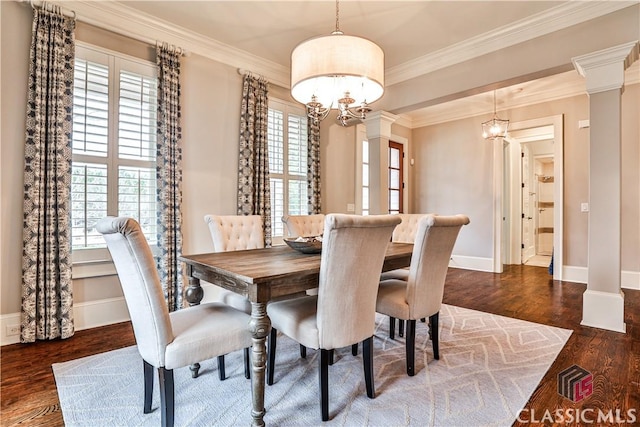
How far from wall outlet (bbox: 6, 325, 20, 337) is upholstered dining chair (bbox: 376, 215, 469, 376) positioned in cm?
281

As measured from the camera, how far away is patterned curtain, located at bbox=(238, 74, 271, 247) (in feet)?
12.4

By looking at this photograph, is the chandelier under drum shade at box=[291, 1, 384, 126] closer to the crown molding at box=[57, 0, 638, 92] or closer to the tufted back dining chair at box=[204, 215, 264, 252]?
the tufted back dining chair at box=[204, 215, 264, 252]

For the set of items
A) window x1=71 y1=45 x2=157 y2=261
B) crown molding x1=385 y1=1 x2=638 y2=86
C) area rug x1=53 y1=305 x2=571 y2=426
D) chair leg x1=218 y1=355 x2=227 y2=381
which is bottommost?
area rug x1=53 y1=305 x2=571 y2=426

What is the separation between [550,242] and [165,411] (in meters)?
8.78

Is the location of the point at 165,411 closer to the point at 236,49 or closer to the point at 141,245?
the point at 141,245

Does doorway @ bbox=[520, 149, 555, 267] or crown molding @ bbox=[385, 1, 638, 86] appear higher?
crown molding @ bbox=[385, 1, 638, 86]

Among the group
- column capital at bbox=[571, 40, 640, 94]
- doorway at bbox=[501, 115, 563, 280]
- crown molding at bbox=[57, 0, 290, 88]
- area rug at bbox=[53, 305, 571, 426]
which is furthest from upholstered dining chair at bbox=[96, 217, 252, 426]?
doorway at bbox=[501, 115, 563, 280]

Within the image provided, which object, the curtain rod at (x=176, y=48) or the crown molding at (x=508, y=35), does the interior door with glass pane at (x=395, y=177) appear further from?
the curtain rod at (x=176, y=48)

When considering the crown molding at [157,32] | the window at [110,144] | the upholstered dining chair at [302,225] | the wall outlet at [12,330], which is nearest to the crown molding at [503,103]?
the crown molding at [157,32]

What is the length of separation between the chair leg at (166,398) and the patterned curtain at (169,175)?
74.6 inches

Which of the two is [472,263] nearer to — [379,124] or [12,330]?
[379,124]

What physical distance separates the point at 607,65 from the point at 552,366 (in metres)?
2.53

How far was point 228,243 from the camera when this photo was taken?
105 inches

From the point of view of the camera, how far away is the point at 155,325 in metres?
1.42
